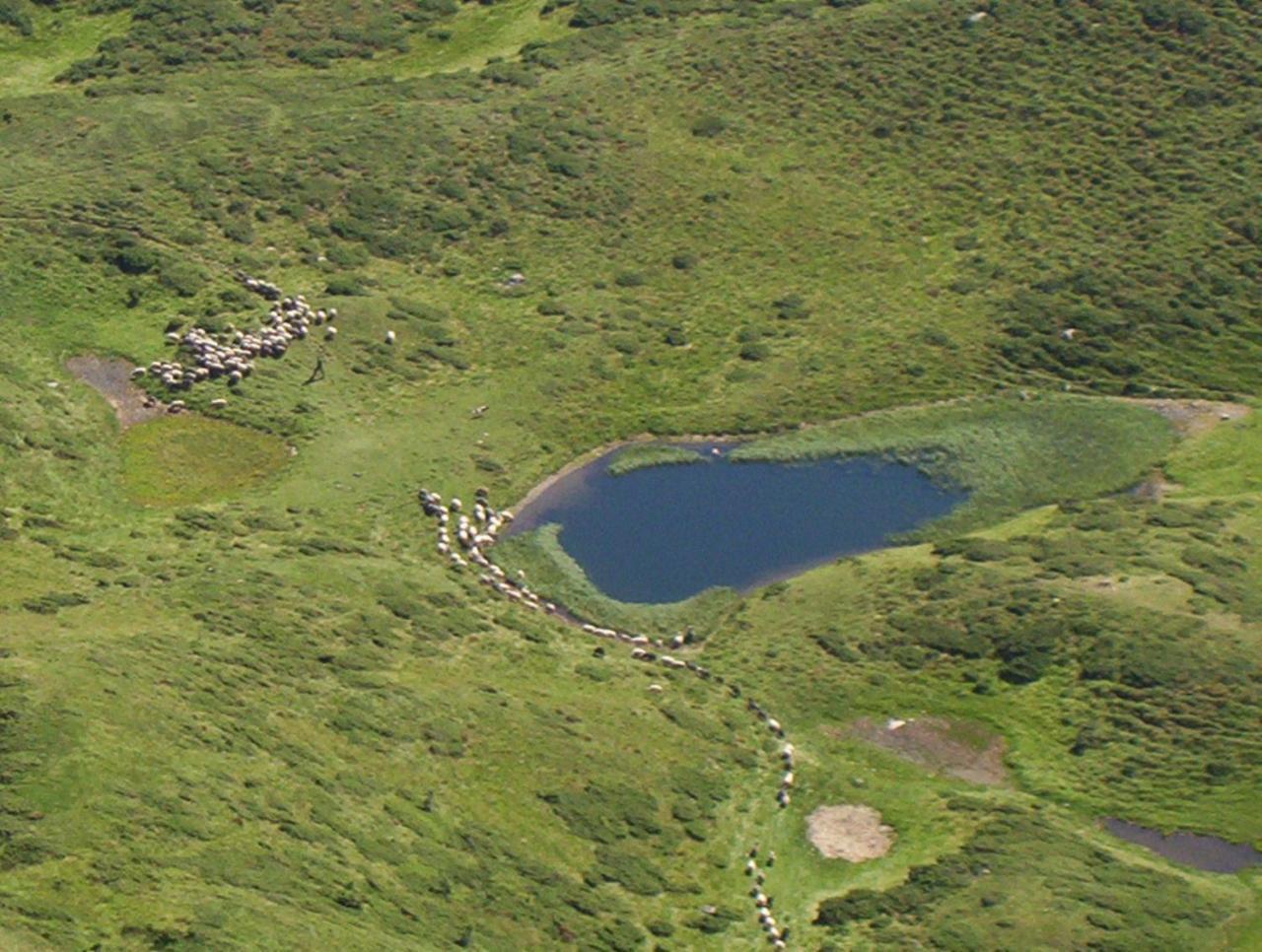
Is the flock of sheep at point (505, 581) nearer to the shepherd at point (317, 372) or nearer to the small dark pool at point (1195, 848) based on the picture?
the shepherd at point (317, 372)

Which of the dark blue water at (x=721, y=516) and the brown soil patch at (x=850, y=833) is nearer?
the brown soil patch at (x=850, y=833)

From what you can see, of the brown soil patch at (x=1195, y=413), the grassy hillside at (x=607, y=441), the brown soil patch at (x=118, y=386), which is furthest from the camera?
the brown soil patch at (x=1195, y=413)

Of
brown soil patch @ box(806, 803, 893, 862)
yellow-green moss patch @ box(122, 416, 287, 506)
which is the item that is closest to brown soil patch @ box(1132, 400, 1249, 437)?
brown soil patch @ box(806, 803, 893, 862)

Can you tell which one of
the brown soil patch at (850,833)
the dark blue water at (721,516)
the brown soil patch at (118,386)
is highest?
the dark blue water at (721,516)

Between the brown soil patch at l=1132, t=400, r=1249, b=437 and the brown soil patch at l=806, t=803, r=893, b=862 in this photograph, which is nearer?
the brown soil patch at l=806, t=803, r=893, b=862

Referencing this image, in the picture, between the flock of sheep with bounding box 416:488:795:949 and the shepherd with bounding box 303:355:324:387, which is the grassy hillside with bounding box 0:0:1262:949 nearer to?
the flock of sheep with bounding box 416:488:795:949

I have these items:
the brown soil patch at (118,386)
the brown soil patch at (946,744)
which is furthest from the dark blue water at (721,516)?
the brown soil patch at (118,386)

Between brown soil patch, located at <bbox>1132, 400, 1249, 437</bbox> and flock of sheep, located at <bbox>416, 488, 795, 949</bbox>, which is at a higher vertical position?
brown soil patch, located at <bbox>1132, 400, 1249, 437</bbox>

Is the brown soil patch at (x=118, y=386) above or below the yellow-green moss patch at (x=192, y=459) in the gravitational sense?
above
